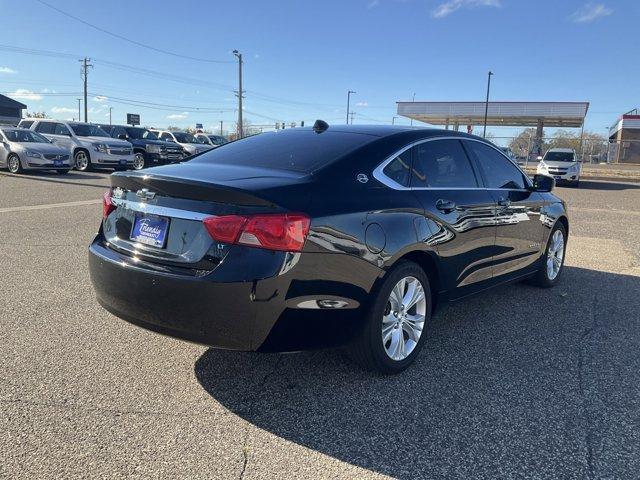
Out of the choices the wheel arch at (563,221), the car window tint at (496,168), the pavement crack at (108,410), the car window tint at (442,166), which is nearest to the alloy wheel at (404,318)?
the car window tint at (442,166)

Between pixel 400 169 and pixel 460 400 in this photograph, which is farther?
pixel 400 169

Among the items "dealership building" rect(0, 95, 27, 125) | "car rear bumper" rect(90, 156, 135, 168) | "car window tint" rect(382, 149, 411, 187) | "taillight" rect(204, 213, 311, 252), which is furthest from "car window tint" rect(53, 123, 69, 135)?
"dealership building" rect(0, 95, 27, 125)

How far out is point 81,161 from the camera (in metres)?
20.5

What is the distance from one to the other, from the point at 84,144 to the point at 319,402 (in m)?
19.7

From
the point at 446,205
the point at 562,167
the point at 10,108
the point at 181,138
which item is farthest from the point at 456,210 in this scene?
the point at 10,108

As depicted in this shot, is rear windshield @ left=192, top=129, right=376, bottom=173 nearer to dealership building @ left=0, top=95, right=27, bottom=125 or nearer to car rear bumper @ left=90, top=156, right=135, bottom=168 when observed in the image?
car rear bumper @ left=90, top=156, right=135, bottom=168

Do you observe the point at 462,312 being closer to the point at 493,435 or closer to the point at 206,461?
the point at 493,435

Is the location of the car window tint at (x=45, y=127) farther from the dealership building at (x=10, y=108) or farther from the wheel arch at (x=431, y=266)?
the dealership building at (x=10, y=108)

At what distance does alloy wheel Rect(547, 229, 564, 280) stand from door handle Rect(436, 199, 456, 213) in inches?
91.5

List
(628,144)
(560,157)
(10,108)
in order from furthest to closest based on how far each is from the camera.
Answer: (10,108) → (628,144) → (560,157)

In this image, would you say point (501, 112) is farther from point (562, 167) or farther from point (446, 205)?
point (446, 205)

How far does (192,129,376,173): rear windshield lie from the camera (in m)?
3.57

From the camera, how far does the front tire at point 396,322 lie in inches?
131

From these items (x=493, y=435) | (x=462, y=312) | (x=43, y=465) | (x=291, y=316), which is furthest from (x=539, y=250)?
(x=43, y=465)
